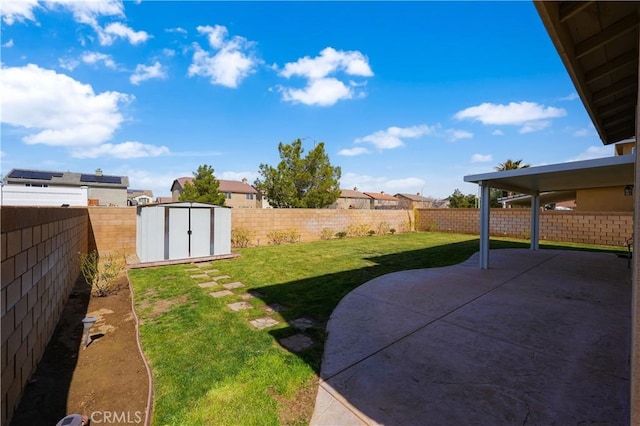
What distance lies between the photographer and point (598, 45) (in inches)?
151

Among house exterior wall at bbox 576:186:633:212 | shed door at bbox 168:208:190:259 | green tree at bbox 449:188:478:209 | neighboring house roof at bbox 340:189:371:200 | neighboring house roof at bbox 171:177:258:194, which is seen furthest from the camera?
neighboring house roof at bbox 340:189:371:200

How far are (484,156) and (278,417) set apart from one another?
114 ft

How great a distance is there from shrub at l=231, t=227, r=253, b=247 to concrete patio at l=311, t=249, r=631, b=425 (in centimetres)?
→ 815

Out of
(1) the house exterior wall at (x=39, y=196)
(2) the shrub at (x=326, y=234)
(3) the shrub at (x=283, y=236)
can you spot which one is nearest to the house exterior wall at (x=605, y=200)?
(2) the shrub at (x=326, y=234)

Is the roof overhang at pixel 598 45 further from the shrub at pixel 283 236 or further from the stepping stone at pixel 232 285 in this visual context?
the shrub at pixel 283 236

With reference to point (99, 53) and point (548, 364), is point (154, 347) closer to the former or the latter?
point (548, 364)

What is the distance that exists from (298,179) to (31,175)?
29.2 metres

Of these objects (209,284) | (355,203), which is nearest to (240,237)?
(209,284)

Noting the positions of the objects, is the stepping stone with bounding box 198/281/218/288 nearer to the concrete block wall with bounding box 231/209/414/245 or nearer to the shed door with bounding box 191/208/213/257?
the shed door with bounding box 191/208/213/257

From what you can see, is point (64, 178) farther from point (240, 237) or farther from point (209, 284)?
point (209, 284)

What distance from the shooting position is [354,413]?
2.31 metres

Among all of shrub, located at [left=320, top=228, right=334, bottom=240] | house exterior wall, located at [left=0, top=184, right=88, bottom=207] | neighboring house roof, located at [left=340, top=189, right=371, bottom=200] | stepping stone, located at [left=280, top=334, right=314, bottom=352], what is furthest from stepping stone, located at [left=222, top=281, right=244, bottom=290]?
neighboring house roof, located at [left=340, top=189, right=371, bottom=200]

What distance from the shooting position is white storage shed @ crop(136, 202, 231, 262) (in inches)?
345

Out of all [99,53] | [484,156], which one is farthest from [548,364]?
[484,156]
